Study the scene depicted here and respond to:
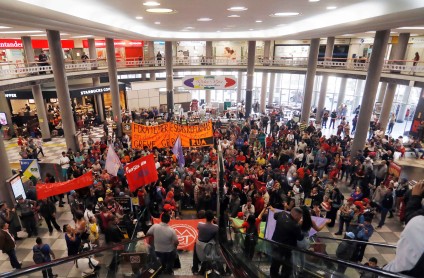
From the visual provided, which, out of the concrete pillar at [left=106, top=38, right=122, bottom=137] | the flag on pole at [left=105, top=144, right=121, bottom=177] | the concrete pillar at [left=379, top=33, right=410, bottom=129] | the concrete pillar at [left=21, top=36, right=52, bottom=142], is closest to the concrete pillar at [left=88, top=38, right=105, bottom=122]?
the concrete pillar at [left=106, top=38, right=122, bottom=137]

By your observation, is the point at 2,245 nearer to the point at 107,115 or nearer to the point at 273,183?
the point at 273,183

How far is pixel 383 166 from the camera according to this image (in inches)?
466

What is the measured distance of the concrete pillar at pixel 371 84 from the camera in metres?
13.8

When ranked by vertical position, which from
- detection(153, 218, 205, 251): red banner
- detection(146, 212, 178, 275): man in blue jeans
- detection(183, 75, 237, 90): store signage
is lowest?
detection(153, 218, 205, 251): red banner

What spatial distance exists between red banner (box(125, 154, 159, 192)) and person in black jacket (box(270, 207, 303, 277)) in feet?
17.6

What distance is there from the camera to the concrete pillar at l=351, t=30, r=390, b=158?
1384cm

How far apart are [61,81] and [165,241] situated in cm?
1287

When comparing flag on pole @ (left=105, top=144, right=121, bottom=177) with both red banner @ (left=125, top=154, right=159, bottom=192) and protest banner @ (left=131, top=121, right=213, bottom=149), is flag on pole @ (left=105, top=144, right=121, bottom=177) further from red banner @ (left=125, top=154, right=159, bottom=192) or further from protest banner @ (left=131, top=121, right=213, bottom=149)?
protest banner @ (left=131, top=121, right=213, bottom=149)

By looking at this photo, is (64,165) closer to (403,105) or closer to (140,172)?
(140,172)

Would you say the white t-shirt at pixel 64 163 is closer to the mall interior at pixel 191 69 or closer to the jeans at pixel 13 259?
the mall interior at pixel 191 69

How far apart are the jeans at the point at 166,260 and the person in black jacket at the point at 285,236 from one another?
218 centimetres

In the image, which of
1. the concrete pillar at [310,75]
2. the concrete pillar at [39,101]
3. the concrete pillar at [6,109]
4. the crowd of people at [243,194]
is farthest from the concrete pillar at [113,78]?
the concrete pillar at [310,75]

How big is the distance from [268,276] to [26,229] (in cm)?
854

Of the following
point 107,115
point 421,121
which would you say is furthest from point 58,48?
point 421,121
